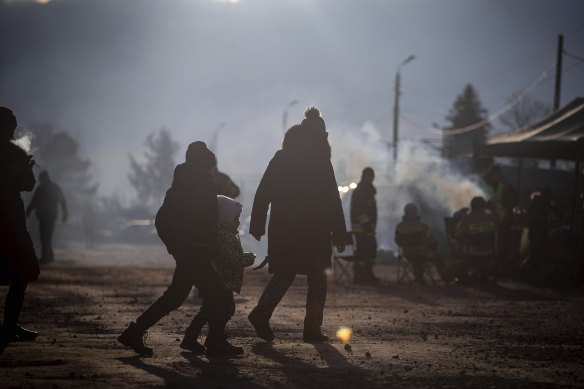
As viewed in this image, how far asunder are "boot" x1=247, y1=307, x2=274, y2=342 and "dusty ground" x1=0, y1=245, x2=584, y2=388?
8 centimetres

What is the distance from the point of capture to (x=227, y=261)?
22.9 feet

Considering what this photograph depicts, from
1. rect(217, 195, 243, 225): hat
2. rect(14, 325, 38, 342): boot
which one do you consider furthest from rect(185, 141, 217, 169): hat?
rect(14, 325, 38, 342): boot

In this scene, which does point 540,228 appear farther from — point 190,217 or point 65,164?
point 65,164

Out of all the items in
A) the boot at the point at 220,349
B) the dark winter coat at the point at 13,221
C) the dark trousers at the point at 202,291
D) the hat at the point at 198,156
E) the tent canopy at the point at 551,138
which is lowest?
the boot at the point at 220,349

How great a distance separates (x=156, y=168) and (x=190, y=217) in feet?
298

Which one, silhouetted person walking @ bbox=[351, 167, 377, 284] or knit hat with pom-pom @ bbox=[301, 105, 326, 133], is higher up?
knit hat with pom-pom @ bbox=[301, 105, 326, 133]

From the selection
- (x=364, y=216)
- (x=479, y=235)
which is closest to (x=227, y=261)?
(x=364, y=216)

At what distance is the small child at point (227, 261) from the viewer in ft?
22.8

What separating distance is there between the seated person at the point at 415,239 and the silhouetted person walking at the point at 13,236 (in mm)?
9930

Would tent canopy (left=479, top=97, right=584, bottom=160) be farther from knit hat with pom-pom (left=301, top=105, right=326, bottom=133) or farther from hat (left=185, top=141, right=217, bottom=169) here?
Answer: hat (left=185, top=141, right=217, bottom=169)

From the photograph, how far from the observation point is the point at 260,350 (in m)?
7.06

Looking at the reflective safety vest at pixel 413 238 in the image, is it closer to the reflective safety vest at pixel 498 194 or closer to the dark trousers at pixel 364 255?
the dark trousers at pixel 364 255

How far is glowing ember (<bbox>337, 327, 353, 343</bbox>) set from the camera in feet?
26.0

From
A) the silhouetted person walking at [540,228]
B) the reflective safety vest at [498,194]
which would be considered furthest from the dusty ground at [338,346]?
the reflective safety vest at [498,194]
